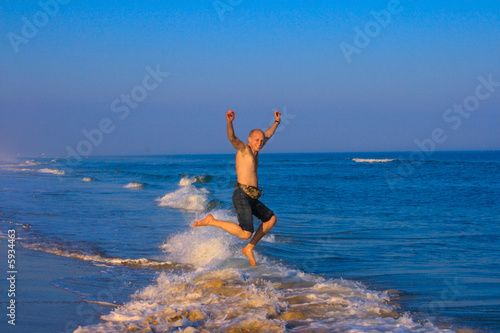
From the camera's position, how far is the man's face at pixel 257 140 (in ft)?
23.1

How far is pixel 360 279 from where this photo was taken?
29.5 feet

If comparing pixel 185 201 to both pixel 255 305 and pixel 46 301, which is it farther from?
pixel 255 305

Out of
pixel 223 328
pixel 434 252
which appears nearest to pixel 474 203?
pixel 434 252

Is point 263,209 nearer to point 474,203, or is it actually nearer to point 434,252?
point 434,252

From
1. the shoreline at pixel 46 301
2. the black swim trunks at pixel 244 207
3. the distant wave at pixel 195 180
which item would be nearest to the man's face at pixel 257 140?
the black swim trunks at pixel 244 207

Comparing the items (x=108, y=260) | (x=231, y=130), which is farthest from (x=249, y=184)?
(x=108, y=260)

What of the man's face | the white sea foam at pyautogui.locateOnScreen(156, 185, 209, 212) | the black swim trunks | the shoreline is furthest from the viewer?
the white sea foam at pyautogui.locateOnScreen(156, 185, 209, 212)

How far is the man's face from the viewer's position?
705cm

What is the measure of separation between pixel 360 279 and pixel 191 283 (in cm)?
313

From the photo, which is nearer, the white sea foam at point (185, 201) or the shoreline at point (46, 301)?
Answer: the shoreline at point (46, 301)

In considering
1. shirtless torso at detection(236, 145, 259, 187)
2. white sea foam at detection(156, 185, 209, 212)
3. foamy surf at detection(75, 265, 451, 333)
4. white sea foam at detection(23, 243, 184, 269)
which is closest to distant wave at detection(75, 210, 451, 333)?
foamy surf at detection(75, 265, 451, 333)

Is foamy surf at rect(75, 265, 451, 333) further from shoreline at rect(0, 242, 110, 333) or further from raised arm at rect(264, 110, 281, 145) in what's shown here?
raised arm at rect(264, 110, 281, 145)

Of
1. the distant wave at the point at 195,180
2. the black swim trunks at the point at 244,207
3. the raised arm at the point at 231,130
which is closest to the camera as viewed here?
the raised arm at the point at 231,130

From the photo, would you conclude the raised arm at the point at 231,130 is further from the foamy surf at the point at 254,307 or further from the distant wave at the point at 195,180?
the distant wave at the point at 195,180
